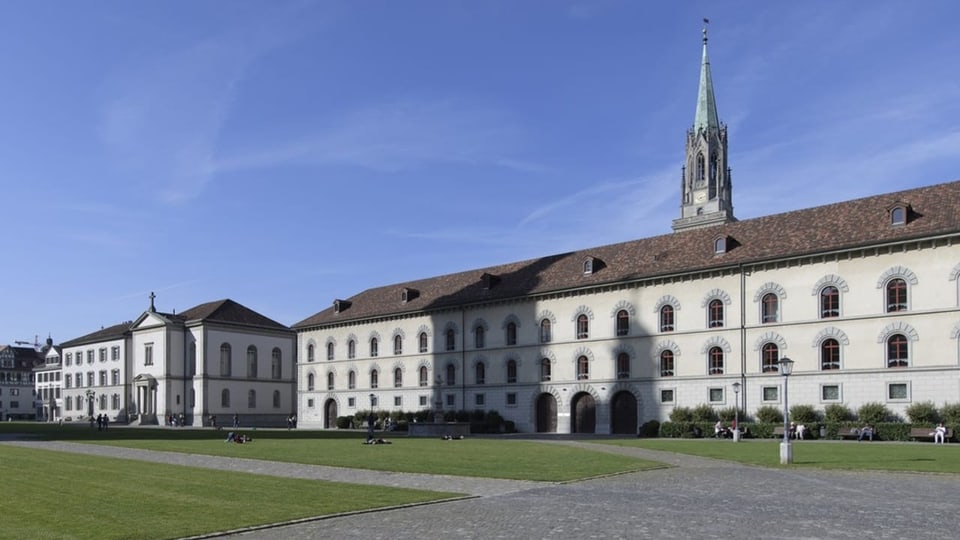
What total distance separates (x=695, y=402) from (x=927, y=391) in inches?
493

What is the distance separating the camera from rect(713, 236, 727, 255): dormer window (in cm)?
5062

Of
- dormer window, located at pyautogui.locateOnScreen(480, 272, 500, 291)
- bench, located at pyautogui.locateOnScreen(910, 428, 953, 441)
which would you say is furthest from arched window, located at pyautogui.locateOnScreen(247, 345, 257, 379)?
bench, located at pyautogui.locateOnScreen(910, 428, 953, 441)

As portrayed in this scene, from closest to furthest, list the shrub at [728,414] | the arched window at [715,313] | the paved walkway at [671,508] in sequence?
1. the paved walkway at [671,508]
2. the shrub at [728,414]
3. the arched window at [715,313]

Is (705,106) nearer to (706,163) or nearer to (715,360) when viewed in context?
(706,163)

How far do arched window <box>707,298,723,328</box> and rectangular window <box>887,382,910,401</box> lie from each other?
9.69 m

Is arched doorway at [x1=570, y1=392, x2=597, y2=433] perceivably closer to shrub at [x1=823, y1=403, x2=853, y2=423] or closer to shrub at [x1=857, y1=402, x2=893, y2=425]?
shrub at [x1=823, y1=403, x2=853, y2=423]

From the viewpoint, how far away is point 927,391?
42.0 m

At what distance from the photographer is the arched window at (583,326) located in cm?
5654

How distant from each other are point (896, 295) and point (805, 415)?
24.9 feet

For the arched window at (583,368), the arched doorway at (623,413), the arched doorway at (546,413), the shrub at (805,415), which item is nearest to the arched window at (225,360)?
the arched doorway at (546,413)

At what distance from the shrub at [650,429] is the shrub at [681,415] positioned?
1.00m

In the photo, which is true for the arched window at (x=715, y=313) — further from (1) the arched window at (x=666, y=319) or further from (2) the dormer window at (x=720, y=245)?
(2) the dormer window at (x=720, y=245)

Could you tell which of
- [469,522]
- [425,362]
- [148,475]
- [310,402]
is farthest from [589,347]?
[469,522]

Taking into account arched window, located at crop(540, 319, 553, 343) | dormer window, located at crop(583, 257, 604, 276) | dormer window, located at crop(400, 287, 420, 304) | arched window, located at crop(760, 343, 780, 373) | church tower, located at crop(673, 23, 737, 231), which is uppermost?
church tower, located at crop(673, 23, 737, 231)
